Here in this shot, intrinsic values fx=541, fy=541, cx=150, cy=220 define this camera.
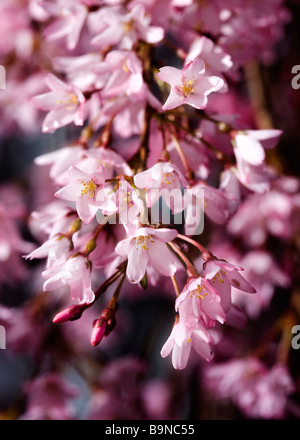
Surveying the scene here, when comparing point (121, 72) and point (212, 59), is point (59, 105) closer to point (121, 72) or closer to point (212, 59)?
point (121, 72)

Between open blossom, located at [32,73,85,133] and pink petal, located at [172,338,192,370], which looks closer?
pink petal, located at [172,338,192,370]

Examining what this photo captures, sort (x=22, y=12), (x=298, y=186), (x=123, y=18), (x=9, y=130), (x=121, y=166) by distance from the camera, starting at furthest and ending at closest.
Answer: (x=9, y=130) < (x=22, y=12) < (x=298, y=186) < (x=123, y=18) < (x=121, y=166)

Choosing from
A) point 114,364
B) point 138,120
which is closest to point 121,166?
point 138,120

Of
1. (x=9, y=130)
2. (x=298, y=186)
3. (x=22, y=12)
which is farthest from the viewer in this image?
(x=9, y=130)

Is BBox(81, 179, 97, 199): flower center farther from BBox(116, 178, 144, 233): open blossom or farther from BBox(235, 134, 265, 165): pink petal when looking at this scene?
BBox(235, 134, 265, 165): pink petal

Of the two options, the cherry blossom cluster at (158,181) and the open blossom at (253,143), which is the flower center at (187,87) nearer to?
the cherry blossom cluster at (158,181)

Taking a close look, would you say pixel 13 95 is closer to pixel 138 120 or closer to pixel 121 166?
pixel 138 120

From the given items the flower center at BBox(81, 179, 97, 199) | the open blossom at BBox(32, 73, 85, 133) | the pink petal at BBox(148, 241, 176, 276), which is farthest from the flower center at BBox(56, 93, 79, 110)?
the pink petal at BBox(148, 241, 176, 276)

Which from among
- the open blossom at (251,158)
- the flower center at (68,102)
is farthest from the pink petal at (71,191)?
the open blossom at (251,158)
